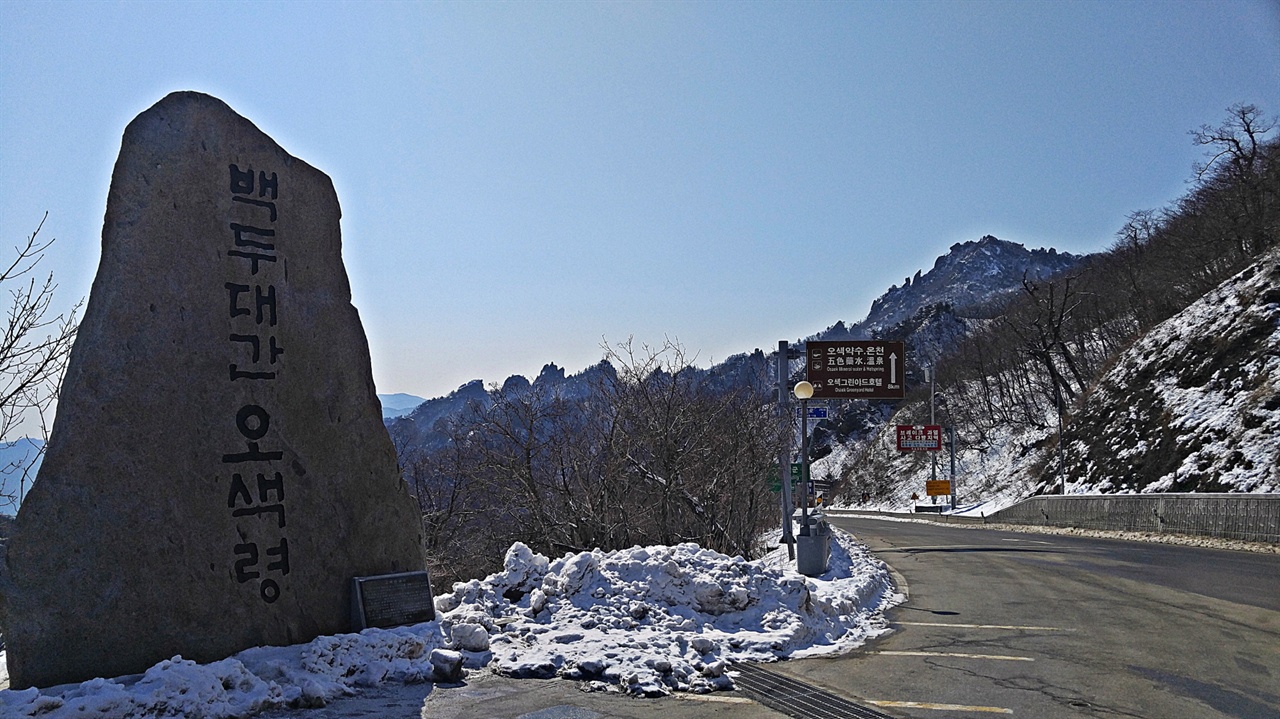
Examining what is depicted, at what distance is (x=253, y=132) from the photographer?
7.64 m

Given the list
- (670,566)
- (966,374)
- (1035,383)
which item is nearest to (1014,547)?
(670,566)

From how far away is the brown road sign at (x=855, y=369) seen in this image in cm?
1975

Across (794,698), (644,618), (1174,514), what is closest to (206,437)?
(644,618)

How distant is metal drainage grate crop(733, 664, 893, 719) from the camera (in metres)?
6.29

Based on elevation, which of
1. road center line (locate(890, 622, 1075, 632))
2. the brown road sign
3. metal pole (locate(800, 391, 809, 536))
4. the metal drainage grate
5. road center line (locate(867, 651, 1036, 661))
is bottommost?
road center line (locate(890, 622, 1075, 632))

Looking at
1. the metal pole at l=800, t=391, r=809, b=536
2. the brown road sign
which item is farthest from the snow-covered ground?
the brown road sign

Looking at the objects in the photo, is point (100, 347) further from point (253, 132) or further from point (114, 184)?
point (253, 132)

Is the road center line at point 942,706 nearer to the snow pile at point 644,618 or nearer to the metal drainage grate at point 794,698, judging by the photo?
the metal drainage grate at point 794,698

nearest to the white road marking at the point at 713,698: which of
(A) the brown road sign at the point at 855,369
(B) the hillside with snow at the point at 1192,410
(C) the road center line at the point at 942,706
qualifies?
(C) the road center line at the point at 942,706

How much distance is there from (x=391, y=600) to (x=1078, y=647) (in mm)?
7192

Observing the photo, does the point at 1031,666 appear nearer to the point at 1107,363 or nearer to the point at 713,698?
the point at 713,698

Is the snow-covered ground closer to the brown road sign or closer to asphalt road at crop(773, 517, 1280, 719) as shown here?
asphalt road at crop(773, 517, 1280, 719)

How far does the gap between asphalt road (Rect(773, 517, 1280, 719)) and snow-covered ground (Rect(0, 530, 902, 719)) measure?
0.78 meters

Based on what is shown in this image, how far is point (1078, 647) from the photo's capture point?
8859mm
